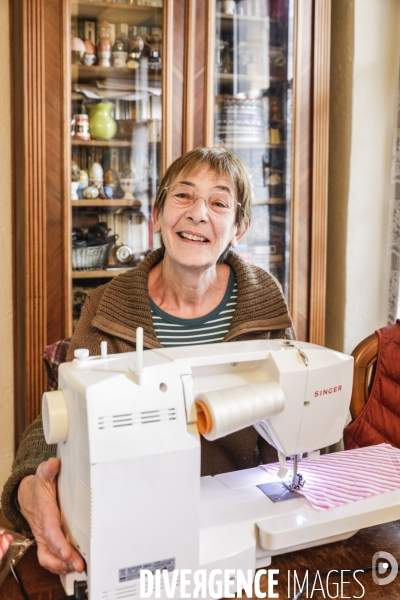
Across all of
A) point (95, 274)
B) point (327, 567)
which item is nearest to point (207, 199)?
point (327, 567)

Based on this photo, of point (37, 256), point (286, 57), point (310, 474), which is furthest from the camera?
point (286, 57)

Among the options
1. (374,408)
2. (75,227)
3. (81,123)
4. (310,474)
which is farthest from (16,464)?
(81,123)

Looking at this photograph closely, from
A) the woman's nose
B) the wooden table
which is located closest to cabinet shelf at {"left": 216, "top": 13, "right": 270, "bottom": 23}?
the woman's nose

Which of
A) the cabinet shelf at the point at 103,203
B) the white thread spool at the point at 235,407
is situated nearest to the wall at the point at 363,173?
the cabinet shelf at the point at 103,203

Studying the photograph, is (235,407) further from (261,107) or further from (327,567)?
(261,107)

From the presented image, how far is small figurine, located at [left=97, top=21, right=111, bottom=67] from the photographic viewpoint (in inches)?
98.9

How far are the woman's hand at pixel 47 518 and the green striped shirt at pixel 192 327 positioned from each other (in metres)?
0.51

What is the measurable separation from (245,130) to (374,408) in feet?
4.55

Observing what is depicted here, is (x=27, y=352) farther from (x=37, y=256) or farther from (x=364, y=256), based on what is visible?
(x=364, y=256)

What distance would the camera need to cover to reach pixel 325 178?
270 centimetres

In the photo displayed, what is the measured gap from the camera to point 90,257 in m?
2.57

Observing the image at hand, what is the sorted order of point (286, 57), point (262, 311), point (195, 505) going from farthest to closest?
point (286, 57) < point (262, 311) < point (195, 505)

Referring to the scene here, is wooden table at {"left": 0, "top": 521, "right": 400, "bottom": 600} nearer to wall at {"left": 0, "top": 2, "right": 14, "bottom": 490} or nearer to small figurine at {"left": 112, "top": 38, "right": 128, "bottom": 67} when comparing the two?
wall at {"left": 0, "top": 2, "right": 14, "bottom": 490}

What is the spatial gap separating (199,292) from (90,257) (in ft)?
3.24
